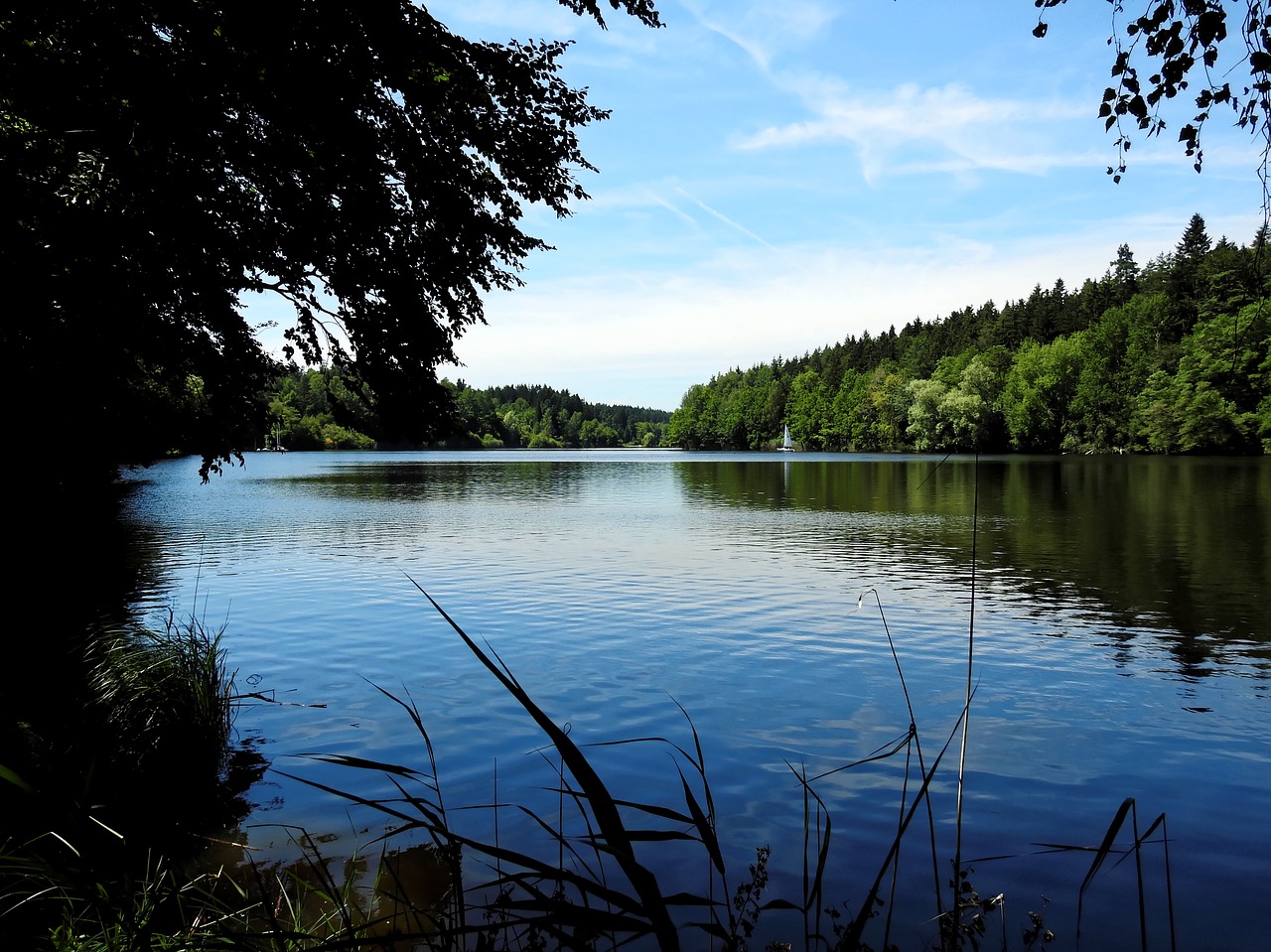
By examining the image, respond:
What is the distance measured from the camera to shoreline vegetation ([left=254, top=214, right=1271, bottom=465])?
84750 millimetres

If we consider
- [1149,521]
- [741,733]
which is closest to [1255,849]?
[741,733]

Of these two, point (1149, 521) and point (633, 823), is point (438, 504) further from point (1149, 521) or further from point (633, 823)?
point (633, 823)

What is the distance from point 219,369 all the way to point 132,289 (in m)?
1.71

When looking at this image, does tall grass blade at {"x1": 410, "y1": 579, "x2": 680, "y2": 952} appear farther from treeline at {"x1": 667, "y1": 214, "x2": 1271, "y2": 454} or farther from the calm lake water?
treeline at {"x1": 667, "y1": 214, "x2": 1271, "y2": 454}

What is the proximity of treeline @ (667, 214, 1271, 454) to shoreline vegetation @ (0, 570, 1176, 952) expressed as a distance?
59.4 meters

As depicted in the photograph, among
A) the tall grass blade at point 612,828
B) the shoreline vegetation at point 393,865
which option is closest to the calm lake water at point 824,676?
the shoreline vegetation at point 393,865

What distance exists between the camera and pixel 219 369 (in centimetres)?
920

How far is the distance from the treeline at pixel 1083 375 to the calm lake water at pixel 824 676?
4336 centimetres

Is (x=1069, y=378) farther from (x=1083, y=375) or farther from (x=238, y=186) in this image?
(x=238, y=186)

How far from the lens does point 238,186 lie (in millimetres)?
9312

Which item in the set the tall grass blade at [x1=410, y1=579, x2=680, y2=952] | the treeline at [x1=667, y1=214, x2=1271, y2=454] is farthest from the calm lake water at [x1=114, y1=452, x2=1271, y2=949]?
the treeline at [x1=667, y1=214, x2=1271, y2=454]

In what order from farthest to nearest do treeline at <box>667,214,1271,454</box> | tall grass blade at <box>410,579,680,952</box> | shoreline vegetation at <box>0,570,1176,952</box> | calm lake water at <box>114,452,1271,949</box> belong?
treeline at <box>667,214,1271,454</box> < calm lake water at <box>114,452,1271,949</box> < shoreline vegetation at <box>0,570,1176,952</box> < tall grass blade at <box>410,579,680,952</box>

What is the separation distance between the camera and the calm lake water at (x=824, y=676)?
6.83m

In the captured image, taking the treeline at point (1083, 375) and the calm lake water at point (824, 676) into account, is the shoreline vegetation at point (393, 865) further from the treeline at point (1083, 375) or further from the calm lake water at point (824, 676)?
the treeline at point (1083, 375)
